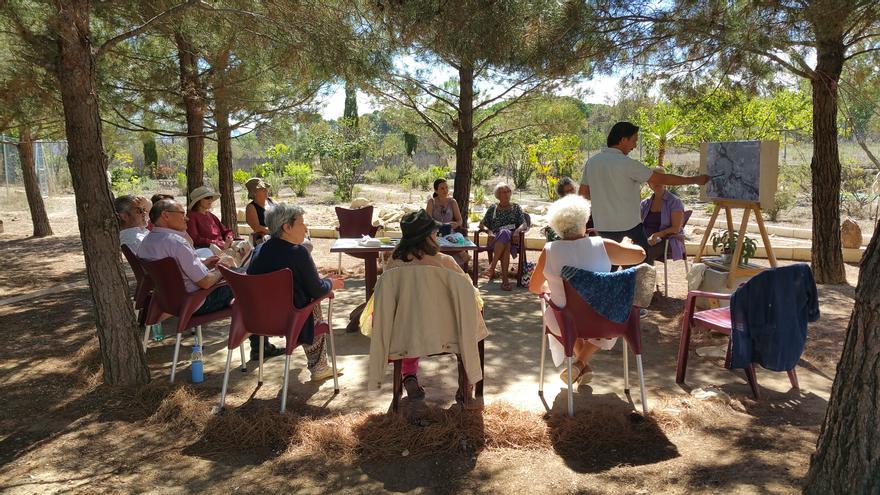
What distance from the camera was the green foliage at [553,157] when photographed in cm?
1424

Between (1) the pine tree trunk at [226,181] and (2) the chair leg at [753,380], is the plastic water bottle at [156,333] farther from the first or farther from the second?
(2) the chair leg at [753,380]

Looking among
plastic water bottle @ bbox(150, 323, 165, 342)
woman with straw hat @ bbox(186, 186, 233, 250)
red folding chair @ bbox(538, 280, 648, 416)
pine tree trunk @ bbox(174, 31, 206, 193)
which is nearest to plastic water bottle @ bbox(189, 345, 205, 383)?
plastic water bottle @ bbox(150, 323, 165, 342)

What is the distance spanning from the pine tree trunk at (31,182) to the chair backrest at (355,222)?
6707 mm

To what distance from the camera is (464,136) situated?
7582mm

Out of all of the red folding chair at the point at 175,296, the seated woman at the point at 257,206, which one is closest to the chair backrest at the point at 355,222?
the seated woman at the point at 257,206

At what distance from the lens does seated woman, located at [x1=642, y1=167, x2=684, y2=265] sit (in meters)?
5.63

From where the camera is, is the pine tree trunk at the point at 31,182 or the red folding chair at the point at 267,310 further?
the pine tree trunk at the point at 31,182

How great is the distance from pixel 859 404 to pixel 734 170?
299 cm

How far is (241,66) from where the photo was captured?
661 cm

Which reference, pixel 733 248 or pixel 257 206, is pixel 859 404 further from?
pixel 257 206

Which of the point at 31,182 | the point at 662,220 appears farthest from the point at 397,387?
the point at 31,182

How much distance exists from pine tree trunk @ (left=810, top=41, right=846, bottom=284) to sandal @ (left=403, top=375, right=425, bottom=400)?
4.68 metres

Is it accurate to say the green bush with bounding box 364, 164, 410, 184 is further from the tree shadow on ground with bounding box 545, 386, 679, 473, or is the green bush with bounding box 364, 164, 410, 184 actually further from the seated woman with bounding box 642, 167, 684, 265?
the tree shadow on ground with bounding box 545, 386, 679, 473

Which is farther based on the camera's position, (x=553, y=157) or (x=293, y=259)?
(x=553, y=157)
